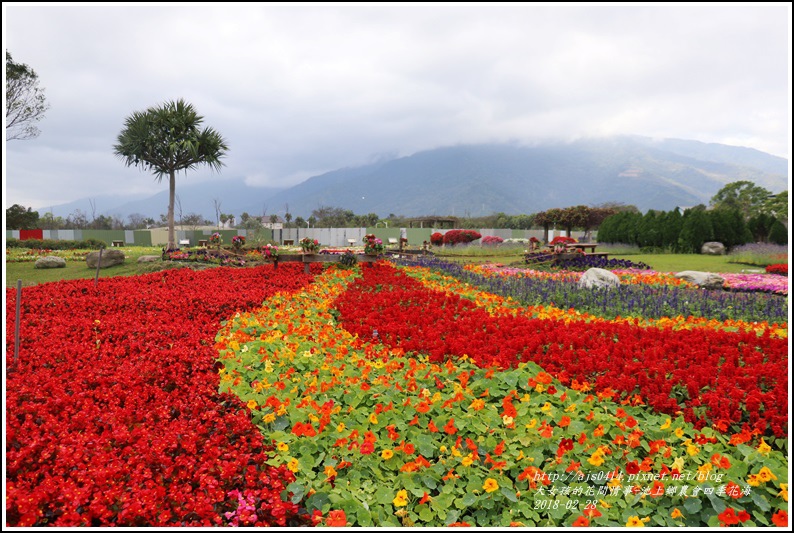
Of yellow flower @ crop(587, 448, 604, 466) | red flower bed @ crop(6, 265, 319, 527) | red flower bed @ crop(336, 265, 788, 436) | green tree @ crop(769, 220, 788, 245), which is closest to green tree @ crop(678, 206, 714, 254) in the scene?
green tree @ crop(769, 220, 788, 245)

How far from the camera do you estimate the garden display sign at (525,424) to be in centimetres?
230

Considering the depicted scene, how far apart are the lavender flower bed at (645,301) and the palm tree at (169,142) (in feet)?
51.3

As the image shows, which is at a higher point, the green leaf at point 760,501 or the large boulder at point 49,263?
the large boulder at point 49,263

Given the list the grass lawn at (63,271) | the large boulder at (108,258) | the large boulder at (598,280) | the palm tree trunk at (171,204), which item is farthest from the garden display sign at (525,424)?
the palm tree trunk at (171,204)

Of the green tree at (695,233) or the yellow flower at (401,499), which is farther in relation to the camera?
the green tree at (695,233)

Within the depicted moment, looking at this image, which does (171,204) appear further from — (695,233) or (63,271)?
(695,233)

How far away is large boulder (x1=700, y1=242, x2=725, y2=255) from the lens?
20.1 meters

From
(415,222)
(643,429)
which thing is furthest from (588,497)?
(415,222)

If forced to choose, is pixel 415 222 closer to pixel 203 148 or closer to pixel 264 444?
pixel 203 148

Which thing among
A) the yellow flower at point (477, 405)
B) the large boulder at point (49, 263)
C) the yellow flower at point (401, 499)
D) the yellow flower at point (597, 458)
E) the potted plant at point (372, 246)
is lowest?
the yellow flower at point (401, 499)

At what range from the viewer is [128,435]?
2.55 m

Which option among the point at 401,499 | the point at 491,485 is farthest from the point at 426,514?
the point at 491,485

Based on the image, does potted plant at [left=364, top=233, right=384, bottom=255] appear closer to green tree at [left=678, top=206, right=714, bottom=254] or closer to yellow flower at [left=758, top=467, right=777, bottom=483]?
yellow flower at [left=758, top=467, right=777, bottom=483]

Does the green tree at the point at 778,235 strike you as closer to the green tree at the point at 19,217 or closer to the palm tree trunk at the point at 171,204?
the palm tree trunk at the point at 171,204
